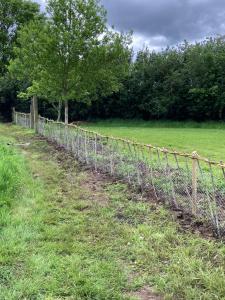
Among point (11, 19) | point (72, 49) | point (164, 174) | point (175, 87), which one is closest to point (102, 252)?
point (164, 174)

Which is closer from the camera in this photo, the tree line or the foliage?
the tree line

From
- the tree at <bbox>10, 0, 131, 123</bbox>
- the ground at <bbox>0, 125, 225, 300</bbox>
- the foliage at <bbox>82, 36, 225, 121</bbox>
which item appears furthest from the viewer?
the foliage at <bbox>82, 36, 225, 121</bbox>

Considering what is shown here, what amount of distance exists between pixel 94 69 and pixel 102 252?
55.3ft

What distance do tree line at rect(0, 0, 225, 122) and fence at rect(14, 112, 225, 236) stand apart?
6844mm

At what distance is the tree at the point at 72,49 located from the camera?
64.9ft

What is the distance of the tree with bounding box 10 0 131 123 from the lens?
19781mm

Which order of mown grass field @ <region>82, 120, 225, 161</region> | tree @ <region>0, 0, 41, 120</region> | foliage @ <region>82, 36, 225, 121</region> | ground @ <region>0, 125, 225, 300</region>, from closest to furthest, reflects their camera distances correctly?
ground @ <region>0, 125, 225, 300</region>, mown grass field @ <region>82, 120, 225, 161</region>, tree @ <region>0, 0, 41, 120</region>, foliage @ <region>82, 36, 225, 121</region>

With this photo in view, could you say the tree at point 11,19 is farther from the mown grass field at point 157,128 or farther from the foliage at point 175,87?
the foliage at point 175,87

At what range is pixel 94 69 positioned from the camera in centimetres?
2091

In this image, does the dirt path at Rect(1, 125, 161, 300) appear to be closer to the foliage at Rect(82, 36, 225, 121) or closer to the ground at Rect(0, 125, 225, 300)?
the ground at Rect(0, 125, 225, 300)

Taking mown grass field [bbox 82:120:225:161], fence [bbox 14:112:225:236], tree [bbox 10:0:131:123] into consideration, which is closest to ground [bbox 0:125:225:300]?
fence [bbox 14:112:225:236]

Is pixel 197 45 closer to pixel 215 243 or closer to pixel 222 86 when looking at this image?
pixel 222 86

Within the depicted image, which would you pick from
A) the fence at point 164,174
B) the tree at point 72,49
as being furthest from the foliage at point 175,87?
the fence at point 164,174

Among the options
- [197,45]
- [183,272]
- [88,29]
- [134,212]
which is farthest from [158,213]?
[197,45]
